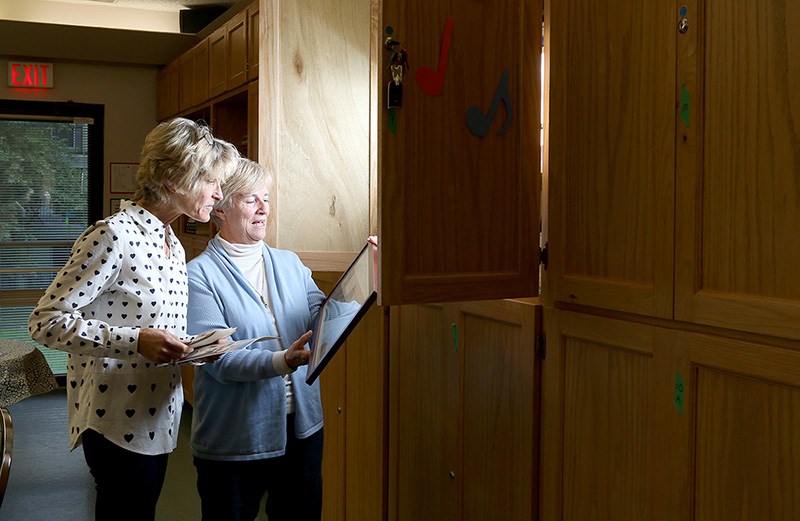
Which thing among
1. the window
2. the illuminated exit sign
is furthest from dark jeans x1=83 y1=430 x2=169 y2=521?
the illuminated exit sign

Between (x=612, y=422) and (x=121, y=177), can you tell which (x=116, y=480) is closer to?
(x=612, y=422)

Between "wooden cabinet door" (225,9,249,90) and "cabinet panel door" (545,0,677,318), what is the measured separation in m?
3.03

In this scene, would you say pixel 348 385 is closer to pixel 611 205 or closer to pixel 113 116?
pixel 611 205

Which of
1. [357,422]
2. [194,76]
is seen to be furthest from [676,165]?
[194,76]

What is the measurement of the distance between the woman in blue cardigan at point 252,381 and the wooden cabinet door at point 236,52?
239 centimetres

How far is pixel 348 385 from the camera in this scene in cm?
310

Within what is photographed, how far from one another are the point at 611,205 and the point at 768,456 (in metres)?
0.60

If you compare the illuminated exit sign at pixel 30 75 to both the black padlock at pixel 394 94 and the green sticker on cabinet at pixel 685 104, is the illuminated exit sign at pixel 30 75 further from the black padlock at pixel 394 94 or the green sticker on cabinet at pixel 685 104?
the green sticker on cabinet at pixel 685 104

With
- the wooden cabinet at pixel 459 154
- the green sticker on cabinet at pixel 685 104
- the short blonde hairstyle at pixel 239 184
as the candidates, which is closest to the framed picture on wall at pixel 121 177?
the short blonde hairstyle at pixel 239 184

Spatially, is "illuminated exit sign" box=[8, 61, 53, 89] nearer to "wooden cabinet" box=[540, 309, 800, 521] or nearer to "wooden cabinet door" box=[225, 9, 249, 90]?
"wooden cabinet door" box=[225, 9, 249, 90]

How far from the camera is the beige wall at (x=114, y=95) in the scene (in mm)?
6672

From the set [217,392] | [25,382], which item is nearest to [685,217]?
[217,392]

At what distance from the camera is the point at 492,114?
6.01 feet

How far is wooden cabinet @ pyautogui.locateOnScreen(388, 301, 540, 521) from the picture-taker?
80.3 inches
